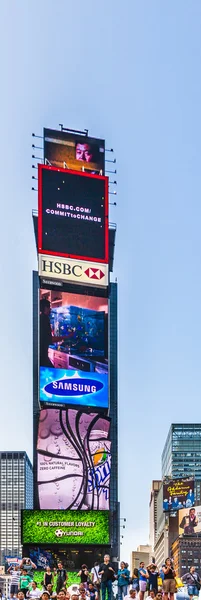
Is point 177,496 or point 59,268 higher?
point 59,268

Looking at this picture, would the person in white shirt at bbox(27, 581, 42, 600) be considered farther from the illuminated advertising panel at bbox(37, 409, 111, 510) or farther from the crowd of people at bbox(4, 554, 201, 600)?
the illuminated advertising panel at bbox(37, 409, 111, 510)

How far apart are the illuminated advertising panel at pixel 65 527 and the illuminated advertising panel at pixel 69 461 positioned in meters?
4.11

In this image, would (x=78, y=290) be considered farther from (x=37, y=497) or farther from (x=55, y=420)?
(x=37, y=497)

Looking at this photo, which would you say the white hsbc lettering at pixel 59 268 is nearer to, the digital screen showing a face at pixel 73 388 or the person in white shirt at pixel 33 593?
the digital screen showing a face at pixel 73 388

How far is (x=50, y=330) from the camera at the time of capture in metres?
69.8

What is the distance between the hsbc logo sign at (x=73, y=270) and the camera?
233 ft

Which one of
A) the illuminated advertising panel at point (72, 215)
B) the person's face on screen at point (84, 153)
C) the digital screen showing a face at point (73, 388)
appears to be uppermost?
the person's face on screen at point (84, 153)

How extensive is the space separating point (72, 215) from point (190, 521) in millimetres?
124820

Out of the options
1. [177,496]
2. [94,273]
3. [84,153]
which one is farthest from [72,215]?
[177,496]

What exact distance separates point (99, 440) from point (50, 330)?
860 centimetres

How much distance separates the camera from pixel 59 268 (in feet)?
234

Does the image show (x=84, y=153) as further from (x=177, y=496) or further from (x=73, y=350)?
(x=177, y=496)

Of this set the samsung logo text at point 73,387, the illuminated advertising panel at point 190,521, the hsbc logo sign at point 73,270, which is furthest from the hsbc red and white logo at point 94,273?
the illuminated advertising panel at point 190,521

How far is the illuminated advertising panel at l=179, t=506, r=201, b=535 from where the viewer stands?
18512 cm
